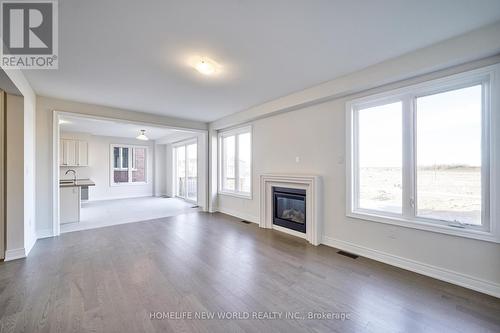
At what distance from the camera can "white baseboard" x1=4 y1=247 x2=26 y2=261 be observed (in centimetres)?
304

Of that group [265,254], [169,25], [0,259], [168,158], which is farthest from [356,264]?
[168,158]

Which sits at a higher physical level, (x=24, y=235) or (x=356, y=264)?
(x=24, y=235)

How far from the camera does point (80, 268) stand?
2.78 metres

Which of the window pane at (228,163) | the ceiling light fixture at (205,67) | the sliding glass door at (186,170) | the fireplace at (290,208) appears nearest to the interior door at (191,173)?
the sliding glass door at (186,170)

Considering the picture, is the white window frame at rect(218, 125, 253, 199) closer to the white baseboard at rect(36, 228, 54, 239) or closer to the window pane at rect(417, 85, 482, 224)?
the window pane at rect(417, 85, 482, 224)

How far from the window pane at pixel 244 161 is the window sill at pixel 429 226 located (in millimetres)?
2744

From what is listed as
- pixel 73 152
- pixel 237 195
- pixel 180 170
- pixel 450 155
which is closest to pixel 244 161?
pixel 237 195

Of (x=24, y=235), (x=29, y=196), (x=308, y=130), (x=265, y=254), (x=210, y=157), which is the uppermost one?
(x=308, y=130)

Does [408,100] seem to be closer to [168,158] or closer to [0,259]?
[0,259]

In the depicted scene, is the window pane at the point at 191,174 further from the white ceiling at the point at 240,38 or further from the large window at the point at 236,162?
the white ceiling at the point at 240,38

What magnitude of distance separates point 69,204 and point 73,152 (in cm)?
366

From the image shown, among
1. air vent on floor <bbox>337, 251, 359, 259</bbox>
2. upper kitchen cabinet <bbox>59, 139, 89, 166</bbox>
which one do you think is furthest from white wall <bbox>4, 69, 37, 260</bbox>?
air vent on floor <bbox>337, 251, 359, 259</bbox>

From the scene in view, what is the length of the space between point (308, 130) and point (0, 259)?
5207mm

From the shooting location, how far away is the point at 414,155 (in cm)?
279
